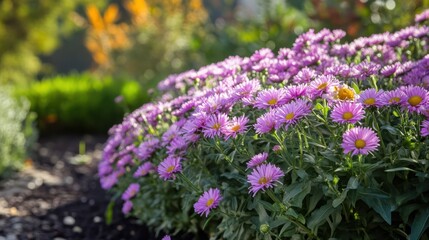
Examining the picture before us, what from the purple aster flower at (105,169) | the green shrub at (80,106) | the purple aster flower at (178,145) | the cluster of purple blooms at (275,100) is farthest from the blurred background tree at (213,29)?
the purple aster flower at (178,145)

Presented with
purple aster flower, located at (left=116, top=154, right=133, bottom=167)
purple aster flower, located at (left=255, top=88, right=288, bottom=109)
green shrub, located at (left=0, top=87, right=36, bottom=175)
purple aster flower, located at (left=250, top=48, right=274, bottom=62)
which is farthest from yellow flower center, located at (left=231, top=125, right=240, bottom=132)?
green shrub, located at (left=0, top=87, right=36, bottom=175)

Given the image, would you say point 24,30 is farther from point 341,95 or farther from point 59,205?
point 341,95

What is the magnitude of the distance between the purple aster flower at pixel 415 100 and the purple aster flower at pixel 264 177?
0.43 m

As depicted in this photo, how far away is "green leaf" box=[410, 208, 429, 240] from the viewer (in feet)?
5.73

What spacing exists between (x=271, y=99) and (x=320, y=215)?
41 cm

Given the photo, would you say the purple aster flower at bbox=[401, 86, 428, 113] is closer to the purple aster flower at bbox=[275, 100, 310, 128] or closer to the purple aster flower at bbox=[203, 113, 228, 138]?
the purple aster flower at bbox=[275, 100, 310, 128]

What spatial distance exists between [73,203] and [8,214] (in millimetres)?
482

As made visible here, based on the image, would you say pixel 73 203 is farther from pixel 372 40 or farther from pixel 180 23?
pixel 180 23

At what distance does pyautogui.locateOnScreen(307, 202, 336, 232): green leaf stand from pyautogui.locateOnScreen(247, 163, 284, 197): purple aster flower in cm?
19

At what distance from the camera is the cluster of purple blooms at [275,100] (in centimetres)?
171

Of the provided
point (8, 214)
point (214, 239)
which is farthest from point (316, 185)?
point (8, 214)

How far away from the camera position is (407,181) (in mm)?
1896

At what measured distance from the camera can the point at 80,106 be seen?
6648 mm

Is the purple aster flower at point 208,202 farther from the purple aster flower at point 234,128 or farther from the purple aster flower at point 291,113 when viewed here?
the purple aster flower at point 291,113
